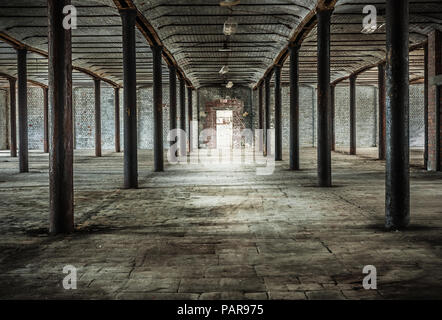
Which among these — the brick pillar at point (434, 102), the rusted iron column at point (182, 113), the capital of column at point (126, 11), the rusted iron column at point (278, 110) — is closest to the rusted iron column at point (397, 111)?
the capital of column at point (126, 11)

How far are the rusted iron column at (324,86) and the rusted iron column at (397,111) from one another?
12.8 feet

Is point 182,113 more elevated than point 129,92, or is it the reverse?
point 182,113

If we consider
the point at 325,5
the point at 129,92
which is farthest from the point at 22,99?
the point at 325,5

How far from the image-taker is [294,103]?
1370 centimetres

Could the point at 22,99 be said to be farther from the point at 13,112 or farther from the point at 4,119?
the point at 4,119

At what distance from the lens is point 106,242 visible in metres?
5.12

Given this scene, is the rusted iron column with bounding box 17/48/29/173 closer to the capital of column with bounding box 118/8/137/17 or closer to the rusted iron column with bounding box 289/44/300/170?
the capital of column with bounding box 118/8/137/17

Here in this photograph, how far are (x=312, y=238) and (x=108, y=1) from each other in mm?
7220

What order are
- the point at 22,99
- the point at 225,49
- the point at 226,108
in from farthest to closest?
the point at 226,108 < the point at 225,49 < the point at 22,99

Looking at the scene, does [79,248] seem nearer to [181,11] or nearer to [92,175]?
[181,11]

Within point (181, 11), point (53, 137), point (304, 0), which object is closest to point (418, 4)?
point (304, 0)

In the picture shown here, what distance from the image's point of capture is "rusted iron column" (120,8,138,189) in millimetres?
9688

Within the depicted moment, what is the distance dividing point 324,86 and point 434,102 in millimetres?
5190

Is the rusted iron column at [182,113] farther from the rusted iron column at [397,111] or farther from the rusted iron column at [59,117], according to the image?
the rusted iron column at [397,111]
